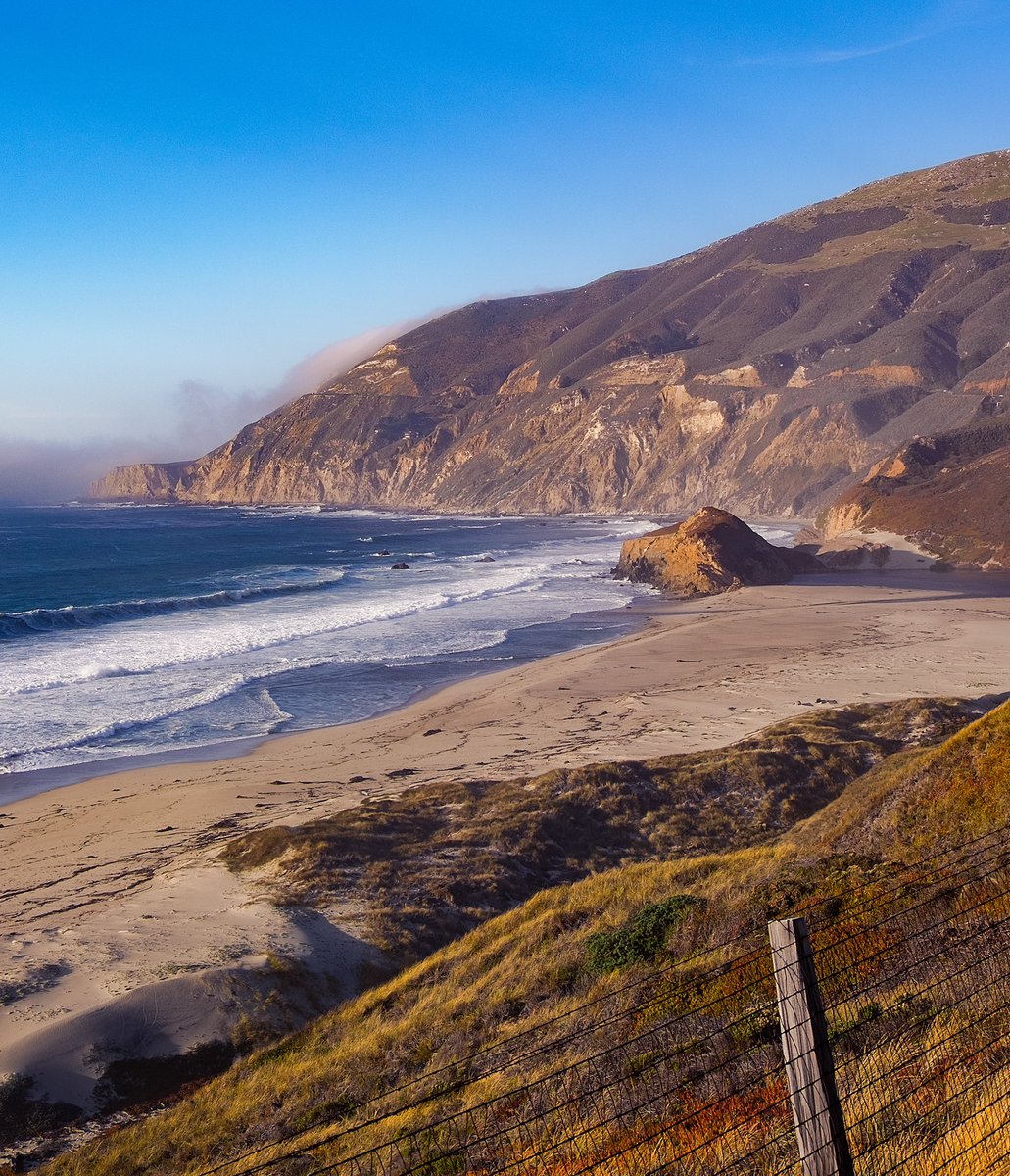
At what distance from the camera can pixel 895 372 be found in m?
108

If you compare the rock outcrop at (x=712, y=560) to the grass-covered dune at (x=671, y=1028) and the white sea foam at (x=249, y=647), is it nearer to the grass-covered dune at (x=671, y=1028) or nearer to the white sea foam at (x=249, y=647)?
the white sea foam at (x=249, y=647)

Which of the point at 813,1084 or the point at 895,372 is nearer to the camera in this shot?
the point at 813,1084

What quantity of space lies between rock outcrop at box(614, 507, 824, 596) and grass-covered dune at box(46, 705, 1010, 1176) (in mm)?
37637

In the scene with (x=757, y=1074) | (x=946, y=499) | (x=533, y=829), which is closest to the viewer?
(x=757, y=1074)

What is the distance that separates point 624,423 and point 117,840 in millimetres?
116793

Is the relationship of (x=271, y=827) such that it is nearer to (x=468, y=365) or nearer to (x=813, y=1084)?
(x=813, y=1084)

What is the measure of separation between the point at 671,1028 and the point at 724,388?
120495mm

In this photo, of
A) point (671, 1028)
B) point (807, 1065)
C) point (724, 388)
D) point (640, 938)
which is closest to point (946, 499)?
point (640, 938)

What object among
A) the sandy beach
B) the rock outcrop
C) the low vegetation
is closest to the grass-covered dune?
the low vegetation

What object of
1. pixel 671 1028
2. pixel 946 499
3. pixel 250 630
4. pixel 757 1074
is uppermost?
pixel 946 499

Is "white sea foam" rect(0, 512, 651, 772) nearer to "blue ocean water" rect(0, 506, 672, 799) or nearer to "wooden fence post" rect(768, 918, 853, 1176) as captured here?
"blue ocean water" rect(0, 506, 672, 799)

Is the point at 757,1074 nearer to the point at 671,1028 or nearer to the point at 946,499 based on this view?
the point at 671,1028

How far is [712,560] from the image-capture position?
50.7 m

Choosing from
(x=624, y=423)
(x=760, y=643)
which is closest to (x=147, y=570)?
(x=760, y=643)
